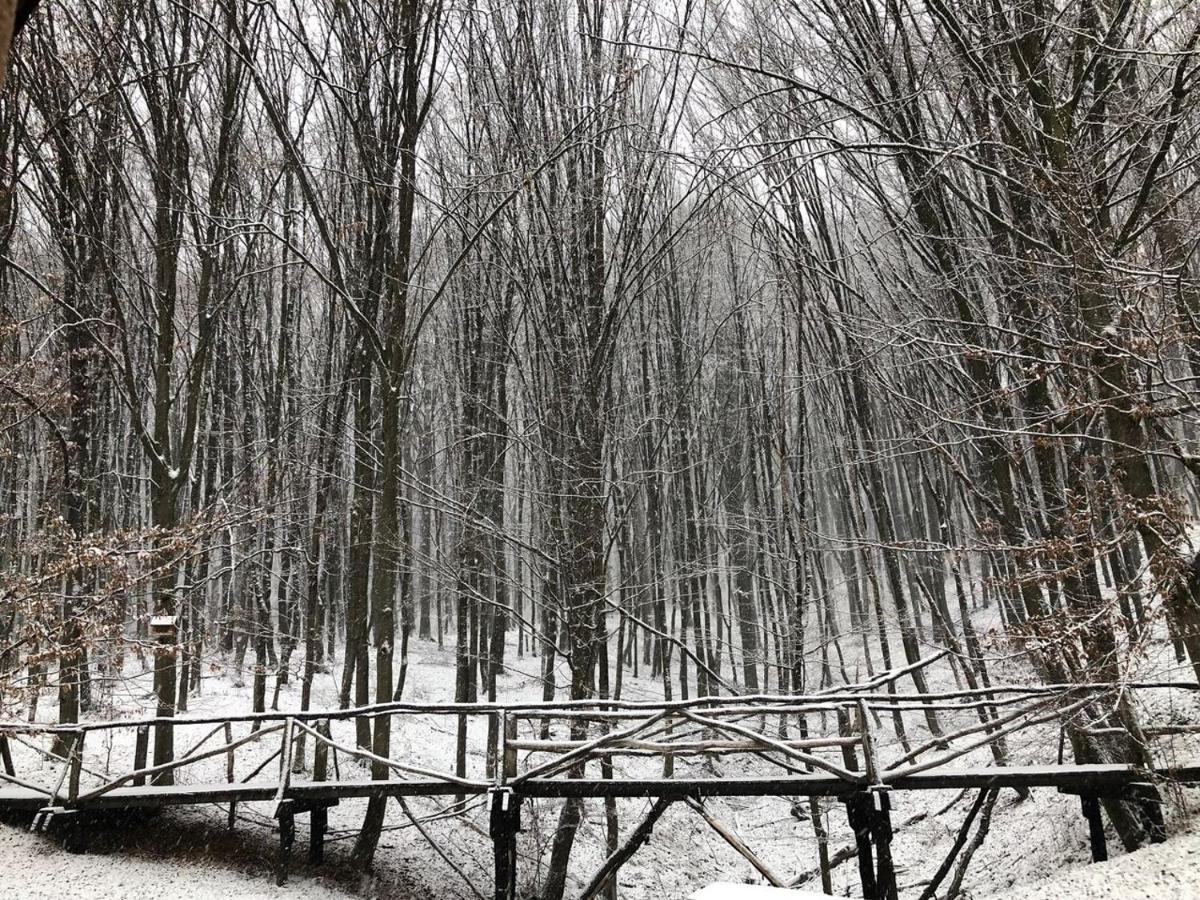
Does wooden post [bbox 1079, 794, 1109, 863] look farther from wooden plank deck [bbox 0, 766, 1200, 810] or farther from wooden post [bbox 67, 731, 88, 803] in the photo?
wooden post [bbox 67, 731, 88, 803]

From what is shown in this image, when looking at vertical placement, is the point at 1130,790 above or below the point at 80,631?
below

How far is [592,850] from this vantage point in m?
12.3

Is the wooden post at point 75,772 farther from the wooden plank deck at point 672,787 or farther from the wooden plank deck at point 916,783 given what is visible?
the wooden plank deck at point 916,783

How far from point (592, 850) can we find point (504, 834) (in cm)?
522

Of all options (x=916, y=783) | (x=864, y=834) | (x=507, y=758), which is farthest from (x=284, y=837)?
(x=916, y=783)

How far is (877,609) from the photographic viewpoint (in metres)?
14.2

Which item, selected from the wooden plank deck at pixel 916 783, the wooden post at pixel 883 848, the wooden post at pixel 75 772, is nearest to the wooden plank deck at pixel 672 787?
the wooden plank deck at pixel 916 783

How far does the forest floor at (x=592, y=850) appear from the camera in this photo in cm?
730

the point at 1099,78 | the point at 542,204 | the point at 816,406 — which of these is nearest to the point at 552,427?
the point at 542,204

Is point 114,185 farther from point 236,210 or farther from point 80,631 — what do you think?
point 80,631

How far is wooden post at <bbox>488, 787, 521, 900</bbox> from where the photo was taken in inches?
305

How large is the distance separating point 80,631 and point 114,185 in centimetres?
668

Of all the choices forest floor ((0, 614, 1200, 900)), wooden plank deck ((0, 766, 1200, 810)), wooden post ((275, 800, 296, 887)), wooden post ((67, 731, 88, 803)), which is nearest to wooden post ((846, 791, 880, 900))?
wooden plank deck ((0, 766, 1200, 810))

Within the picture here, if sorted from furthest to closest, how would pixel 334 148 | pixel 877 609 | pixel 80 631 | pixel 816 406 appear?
pixel 816 406 → pixel 877 609 → pixel 334 148 → pixel 80 631
